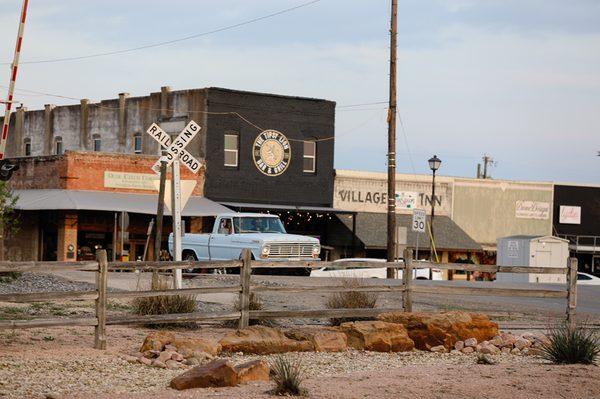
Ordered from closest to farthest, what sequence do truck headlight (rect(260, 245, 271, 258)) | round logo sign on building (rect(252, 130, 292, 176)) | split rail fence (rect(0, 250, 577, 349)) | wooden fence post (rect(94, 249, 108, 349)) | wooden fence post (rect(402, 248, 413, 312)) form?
1. split rail fence (rect(0, 250, 577, 349))
2. wooden fence post (rect(94, 249, 108, 349))
3. wooden fence post (rect(402, 248, 413, 312))
4. truck headlight (rect(260, 245, 271, 258))
5. round logo sign on building (rect(252, 130, 292, 176))

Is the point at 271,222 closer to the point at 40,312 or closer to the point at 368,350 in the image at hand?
the point at 40,312

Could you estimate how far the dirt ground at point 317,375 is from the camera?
1230 centimetres

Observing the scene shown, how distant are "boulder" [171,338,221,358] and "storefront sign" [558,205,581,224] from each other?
4938 centimetres

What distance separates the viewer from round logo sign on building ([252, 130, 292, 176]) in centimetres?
5166

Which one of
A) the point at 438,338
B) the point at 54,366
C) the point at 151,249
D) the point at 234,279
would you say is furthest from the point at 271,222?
the point at 54,366

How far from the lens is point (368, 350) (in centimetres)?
1736

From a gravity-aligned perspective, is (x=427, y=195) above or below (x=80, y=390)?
above

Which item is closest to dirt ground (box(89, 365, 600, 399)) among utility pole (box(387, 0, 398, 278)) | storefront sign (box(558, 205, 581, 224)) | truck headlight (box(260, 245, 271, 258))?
truck headlight (box(260, 245, 271, 258))

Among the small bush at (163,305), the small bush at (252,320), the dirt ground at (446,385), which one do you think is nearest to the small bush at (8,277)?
the small bush at (163,305)

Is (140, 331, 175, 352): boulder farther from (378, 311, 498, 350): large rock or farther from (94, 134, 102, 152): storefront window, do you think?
(94, 134, 102, 152): storefront window

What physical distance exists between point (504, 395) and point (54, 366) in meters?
5.55

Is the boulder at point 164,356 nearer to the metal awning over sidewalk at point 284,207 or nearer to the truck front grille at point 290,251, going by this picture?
the truck front grille at point 290,251

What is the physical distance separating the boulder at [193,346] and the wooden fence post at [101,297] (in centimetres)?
99

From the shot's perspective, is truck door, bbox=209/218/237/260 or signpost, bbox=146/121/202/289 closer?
signpost, bbox=146/121/202/289
